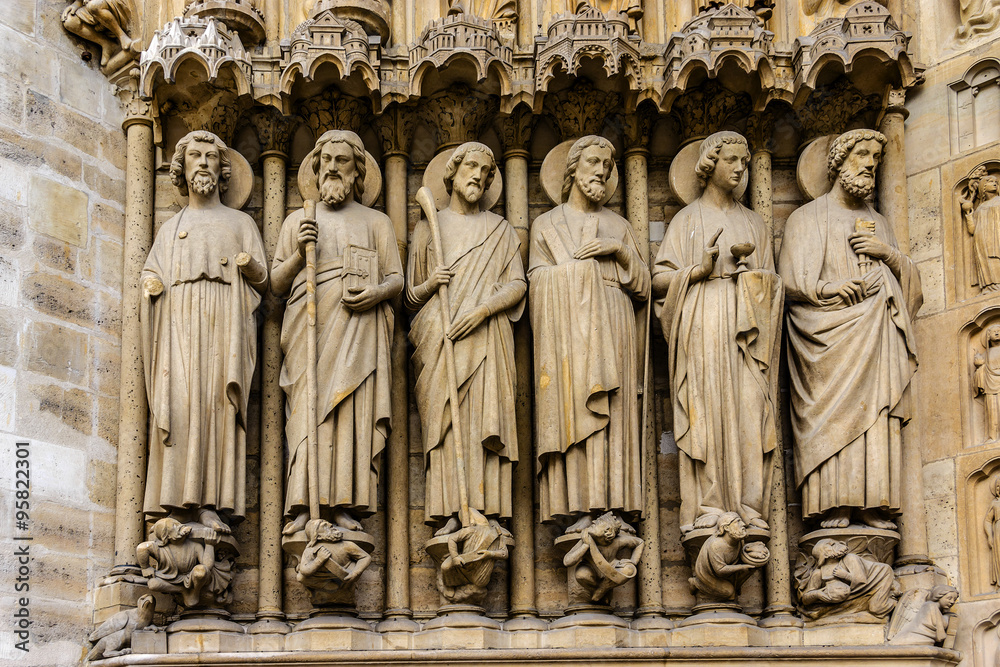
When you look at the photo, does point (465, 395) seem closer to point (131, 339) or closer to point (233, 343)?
point (233, 343)

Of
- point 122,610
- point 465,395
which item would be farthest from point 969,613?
point 122,610

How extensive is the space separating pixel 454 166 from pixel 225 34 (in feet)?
4.87

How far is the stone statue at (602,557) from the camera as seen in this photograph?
920 cm

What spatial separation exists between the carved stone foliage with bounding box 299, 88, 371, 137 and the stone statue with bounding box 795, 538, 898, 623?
3.54 meters

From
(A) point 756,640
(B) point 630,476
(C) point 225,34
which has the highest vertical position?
(C) point 225,34

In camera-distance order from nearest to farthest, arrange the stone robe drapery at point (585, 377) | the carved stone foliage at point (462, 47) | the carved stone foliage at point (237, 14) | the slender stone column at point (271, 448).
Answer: the stone robe drapery at point (585, 377)
the slender stone column at point (271, 448)
the carved stone foliage at point (462, 47)
the carved stone foliage at point (237, 14)

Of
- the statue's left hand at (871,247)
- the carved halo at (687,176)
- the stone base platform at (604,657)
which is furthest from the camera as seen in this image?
the carved halo at (687,176)

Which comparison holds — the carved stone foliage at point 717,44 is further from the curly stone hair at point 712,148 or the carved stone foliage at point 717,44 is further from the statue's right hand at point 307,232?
the statue's right hand at point 307,232

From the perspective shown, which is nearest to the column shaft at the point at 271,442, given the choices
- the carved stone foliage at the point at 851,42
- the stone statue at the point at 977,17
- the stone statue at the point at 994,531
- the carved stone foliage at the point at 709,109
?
the carved stone foliage at the point at 709,109

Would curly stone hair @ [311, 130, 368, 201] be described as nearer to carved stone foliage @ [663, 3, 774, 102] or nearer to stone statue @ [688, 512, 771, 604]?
carved stone foliage @ [663, 3, 774, 102]

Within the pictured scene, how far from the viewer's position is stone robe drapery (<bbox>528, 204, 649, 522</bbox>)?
9320 mm

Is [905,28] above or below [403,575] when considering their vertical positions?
above

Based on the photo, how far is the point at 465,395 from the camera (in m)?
9.42

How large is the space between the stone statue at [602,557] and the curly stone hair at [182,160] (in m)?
2.84
